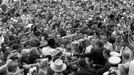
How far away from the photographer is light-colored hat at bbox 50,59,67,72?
604 centimetres

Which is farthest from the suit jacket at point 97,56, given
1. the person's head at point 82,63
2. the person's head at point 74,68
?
the person's head at point 74,68

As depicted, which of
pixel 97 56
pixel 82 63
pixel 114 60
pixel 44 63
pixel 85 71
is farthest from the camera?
pixel 44 63

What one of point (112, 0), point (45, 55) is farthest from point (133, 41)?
point (112, 0)

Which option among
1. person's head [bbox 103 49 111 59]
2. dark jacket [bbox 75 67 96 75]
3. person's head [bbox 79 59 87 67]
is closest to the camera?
dark jacket [bbox 75 67 96 75]

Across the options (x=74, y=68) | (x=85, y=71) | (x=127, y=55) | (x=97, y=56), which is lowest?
(x=85, y=71)

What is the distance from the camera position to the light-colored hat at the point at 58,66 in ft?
19.8

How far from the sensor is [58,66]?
6.06m

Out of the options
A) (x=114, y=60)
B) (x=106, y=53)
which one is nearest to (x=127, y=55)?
(x=114, y=60)

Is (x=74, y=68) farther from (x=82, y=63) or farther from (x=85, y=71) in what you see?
(x=85, y=71)

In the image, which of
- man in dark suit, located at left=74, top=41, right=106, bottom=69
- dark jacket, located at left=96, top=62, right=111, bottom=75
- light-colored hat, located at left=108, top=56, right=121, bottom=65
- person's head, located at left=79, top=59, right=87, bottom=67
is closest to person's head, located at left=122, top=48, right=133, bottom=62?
light-colored hat, located at left=108, top=56, right=121, bottom=65

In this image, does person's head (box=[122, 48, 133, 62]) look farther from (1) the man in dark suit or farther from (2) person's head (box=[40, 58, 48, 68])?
(2) person's head (box=[40, 58, 48, 68])

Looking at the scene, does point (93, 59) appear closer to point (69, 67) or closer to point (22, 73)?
point (69, 67)

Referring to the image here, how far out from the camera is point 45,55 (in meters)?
7.18

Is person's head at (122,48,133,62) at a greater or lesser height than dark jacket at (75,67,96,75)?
greater
